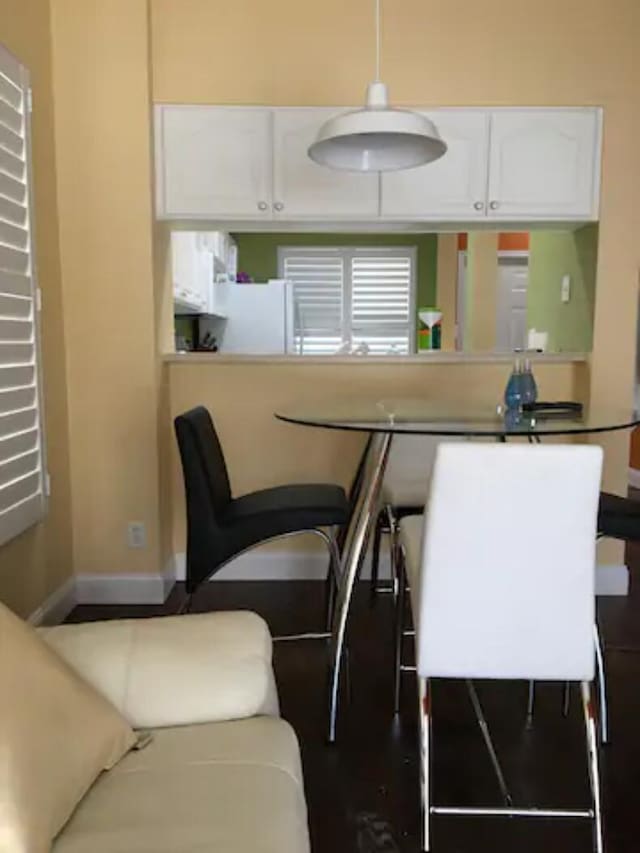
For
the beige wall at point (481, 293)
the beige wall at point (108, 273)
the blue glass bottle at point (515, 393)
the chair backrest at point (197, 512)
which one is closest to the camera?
the chair backrest at point (197, 512)

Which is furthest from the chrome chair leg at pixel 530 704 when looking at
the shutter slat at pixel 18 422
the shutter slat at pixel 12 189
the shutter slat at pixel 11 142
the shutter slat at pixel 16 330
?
the shutter slat at pixel 11 142

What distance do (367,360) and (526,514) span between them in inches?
70.5

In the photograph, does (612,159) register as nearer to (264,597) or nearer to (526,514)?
(526,514)

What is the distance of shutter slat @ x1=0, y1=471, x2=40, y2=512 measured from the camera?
2283mm

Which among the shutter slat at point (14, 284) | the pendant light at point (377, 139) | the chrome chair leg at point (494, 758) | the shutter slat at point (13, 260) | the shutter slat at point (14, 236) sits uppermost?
the pendant light at point (377, 139)

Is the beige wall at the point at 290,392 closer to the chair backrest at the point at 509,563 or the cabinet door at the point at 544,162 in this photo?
the cabinet door at the point at 544,162

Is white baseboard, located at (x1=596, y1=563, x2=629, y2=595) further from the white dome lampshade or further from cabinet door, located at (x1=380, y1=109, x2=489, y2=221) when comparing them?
the white dome lampshade

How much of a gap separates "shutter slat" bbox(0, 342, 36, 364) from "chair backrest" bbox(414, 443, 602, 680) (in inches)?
57.4

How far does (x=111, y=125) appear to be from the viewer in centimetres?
289

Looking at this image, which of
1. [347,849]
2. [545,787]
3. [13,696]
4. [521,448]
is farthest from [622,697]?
[13,696]

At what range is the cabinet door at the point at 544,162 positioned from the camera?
9.93 ft

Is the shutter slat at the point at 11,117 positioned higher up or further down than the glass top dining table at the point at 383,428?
higher up

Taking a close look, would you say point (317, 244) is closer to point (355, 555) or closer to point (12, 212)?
point (12, 212)

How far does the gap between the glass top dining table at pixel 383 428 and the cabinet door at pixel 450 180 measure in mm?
1047
